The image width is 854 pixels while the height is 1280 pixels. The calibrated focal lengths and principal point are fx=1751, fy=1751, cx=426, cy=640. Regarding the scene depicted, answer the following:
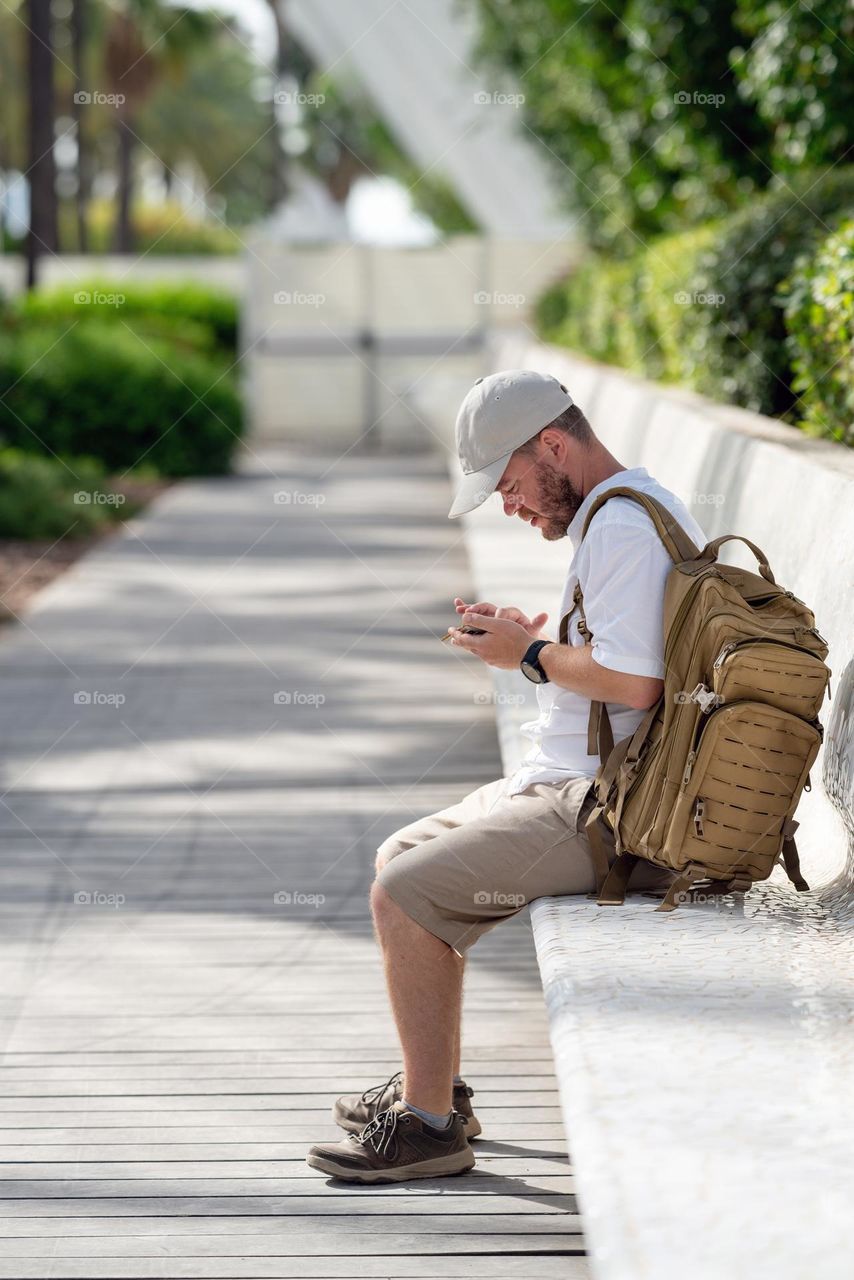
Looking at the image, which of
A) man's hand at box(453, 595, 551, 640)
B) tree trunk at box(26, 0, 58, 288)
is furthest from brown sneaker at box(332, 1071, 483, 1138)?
tree trunk at box(26, 0, 58, 288)

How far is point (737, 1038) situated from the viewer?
100 inches

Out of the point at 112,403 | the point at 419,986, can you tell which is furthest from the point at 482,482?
the point at 112,403

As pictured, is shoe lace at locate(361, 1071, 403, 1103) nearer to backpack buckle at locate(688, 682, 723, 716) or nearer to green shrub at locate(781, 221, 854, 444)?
backpack buckle at locate(688, 682, 723, 716)

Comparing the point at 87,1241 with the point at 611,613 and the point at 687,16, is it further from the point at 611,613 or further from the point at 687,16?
the point at 687,16

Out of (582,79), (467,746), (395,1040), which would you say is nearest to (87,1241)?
(395,1040)

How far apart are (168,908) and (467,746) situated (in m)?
2.09

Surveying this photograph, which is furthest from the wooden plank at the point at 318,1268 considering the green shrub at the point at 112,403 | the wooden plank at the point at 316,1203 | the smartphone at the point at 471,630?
the green shrub at the point at 112,403

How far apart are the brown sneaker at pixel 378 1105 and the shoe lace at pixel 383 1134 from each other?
7 centimetres

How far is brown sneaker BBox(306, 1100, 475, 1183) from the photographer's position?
336cm

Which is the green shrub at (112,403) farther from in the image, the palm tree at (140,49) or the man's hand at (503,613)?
the palm tree at (140,49)

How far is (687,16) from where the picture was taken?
10.7 metres

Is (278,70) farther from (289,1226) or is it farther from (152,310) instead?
(289,1226)

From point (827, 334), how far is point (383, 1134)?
3504 millimetres

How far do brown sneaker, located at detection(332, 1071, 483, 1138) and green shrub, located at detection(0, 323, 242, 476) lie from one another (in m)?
14.5
